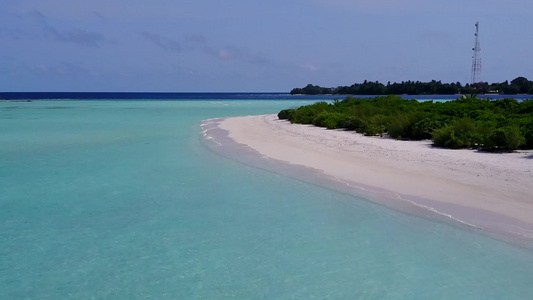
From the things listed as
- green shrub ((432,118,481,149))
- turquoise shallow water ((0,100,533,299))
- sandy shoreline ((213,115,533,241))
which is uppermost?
green shrub ((432,118,481,149))

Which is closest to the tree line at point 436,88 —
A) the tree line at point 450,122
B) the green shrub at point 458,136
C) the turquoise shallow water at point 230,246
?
the tree line at point 450,122

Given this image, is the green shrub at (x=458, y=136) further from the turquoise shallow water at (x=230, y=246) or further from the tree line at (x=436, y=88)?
the tree line at (x=436, y=88)

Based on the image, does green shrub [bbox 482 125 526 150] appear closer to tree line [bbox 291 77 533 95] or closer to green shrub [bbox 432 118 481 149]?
green shrub [bbox 432 118 481 149]

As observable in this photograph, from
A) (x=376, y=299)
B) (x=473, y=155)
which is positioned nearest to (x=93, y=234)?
(x=376, y=299)

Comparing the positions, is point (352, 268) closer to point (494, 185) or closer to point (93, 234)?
point (93, 234)

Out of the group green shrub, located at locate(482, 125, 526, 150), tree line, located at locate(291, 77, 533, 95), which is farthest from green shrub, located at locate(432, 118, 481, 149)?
tree line, located at locate(291, 77, 533, 95)

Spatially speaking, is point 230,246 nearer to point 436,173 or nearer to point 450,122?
point 436,173
